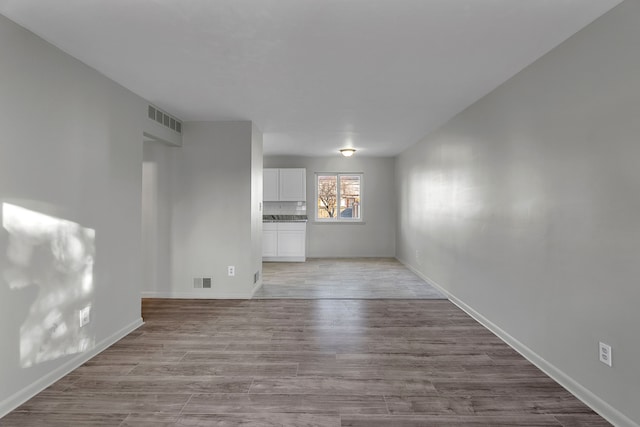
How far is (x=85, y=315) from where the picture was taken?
2559 millimetres

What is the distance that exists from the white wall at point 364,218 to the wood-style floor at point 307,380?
420cm

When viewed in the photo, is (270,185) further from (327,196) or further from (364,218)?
(364,218)

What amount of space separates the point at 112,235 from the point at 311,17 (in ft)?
8.08

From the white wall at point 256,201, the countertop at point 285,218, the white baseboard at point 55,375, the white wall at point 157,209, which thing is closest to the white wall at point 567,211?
the white wall at point 256,201

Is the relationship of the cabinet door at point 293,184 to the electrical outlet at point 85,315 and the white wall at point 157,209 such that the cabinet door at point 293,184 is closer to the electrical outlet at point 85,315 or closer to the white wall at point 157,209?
the white wall at point 157,209

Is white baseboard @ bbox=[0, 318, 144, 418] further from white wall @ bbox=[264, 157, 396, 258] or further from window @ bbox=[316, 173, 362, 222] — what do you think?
window @ bbox=[316, 173, 362, 222]

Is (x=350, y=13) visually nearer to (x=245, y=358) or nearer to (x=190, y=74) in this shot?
(x=190, y=74)

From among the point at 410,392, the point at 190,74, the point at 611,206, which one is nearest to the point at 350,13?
the point at 190,74

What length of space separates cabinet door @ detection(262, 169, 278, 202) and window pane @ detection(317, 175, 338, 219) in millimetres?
1050

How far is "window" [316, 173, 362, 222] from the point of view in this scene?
7715 mm

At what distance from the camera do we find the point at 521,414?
1899 millimetres

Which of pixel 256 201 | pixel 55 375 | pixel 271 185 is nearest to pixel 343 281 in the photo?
pixel 256 201

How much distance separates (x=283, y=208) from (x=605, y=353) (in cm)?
638

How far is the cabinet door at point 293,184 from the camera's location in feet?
24.2
